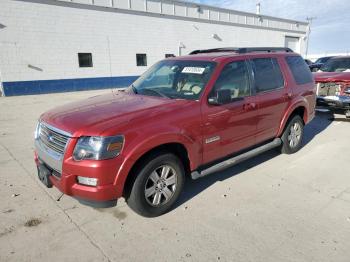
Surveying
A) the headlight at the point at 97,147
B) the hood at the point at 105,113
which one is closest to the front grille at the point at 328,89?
the hood at the point at 105,113

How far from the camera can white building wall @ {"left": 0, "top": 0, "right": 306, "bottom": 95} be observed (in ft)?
49.9

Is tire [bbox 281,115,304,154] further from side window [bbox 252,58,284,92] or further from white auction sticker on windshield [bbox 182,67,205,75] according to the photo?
white auction sticker on windshield [bbox 182,67,205,75]

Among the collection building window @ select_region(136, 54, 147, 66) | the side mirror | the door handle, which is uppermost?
building window @ select_region(136, 54, 147, 66)

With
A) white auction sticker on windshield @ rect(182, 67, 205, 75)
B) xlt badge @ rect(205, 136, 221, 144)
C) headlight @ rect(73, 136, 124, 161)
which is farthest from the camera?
white auction sticker on windshield @ rect(182, 67, 205, 75)

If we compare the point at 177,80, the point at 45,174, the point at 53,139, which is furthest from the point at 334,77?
the point at 45,174

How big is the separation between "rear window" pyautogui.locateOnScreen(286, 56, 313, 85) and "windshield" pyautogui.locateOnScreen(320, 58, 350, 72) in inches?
157

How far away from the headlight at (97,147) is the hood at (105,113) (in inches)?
2.4

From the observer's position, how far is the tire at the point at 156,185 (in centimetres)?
322

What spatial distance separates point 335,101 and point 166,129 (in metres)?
6.39

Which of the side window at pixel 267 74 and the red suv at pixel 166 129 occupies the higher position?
the side window at pixel 267 74

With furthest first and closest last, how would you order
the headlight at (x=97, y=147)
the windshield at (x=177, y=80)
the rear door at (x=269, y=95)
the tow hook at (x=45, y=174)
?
the rear door at (x=269, y=95), the windshield at (x=177, y=80), the tow hook at (x=45, y=174), the headlight at (x=97, y=147)

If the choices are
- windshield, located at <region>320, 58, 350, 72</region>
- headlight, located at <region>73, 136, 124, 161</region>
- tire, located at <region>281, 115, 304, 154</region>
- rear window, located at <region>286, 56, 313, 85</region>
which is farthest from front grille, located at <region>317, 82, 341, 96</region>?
headlight, located at <region>73, 136, 124, 161</region>

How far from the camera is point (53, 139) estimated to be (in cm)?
331

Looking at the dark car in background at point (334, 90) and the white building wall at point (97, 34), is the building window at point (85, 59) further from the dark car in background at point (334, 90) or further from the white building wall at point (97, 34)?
the dark car in background at point (334, 90)
